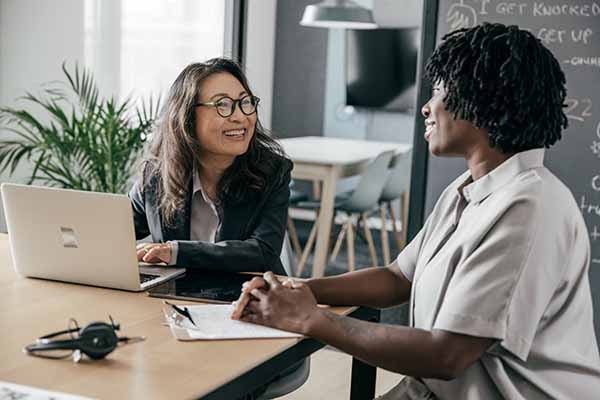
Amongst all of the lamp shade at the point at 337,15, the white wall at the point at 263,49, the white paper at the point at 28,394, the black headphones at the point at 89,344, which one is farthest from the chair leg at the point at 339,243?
the white paper at the point at 28,394

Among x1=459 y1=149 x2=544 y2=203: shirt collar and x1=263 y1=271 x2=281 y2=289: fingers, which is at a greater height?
x1=459 y1=149 x2=544 y2=203: shirt collar

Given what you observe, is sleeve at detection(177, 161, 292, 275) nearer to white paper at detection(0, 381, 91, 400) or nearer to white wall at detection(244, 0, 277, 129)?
white paper at detection(0, 381, 91, 400)

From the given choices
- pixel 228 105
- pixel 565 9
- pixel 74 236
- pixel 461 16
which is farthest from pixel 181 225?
pixel 565 9

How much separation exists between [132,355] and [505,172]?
72 centimetres

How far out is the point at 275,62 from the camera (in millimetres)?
6578

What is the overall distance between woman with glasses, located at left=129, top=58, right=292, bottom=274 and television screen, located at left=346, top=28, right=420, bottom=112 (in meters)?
4.06

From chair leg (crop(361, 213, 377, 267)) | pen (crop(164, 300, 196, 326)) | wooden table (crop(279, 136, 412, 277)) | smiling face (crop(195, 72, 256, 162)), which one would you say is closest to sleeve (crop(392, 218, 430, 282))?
pen (crop(164, 300, 196, 326))

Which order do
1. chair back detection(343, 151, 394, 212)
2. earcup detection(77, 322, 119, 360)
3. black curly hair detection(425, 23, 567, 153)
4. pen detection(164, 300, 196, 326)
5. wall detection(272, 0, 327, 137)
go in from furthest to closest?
wall detection(272, 0, 327, 137) < chair back detection(343, 151, 394, 212) < pen detection(164, 300, 196, 326) < black curly hair detection(425, 23, 567, 153) < earcup detection(77, 322, 119, 360)

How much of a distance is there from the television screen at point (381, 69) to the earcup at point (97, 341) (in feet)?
16.5

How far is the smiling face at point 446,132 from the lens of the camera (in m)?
1.66

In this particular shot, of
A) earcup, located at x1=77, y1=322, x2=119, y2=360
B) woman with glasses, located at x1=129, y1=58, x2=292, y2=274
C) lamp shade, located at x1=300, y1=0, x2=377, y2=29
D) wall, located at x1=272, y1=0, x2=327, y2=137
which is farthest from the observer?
wall, located at x1=272, y1=0, x2=327, y2=137

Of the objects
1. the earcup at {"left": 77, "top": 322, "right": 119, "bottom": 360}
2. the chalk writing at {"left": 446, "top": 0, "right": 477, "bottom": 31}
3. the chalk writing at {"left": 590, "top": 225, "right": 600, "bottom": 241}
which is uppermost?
the chalk writing at {"left": 446, "top": 0, "right": 477, "bottom": 31}

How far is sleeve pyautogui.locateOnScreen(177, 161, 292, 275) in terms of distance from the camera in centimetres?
213

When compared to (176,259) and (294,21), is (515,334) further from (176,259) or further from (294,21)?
(294,21)
